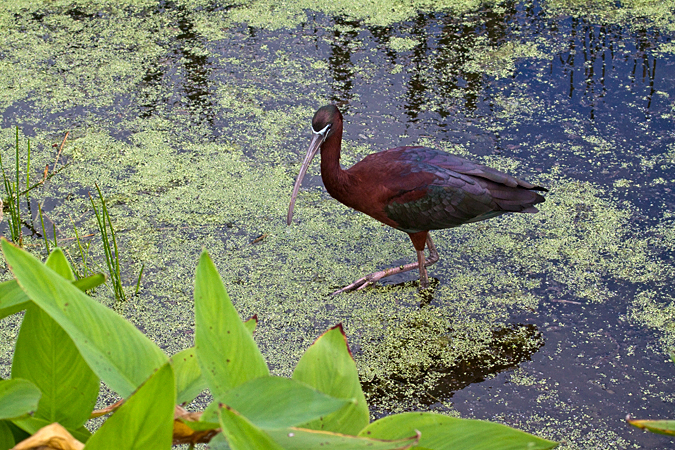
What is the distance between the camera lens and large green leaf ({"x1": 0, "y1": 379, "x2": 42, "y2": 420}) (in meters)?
0.49

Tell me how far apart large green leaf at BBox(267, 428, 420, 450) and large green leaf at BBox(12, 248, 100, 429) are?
18cm

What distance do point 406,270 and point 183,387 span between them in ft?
5.98

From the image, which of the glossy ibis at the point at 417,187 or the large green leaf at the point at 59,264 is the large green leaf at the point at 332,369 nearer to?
the large green leaf at the point at 59,264

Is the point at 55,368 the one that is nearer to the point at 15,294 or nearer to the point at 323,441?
the point at 15,294

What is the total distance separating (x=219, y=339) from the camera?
1.68ft

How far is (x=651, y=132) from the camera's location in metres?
2.86

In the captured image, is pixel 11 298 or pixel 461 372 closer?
pixel 11 298

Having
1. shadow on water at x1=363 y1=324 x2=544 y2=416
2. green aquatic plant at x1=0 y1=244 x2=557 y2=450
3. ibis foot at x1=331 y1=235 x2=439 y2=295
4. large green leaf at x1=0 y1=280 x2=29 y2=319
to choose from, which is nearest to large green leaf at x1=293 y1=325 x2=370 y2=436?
green aquatic plant at x1=0 y1=244 x2=557 y2=450

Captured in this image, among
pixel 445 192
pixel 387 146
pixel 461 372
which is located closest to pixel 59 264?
pixel 461 372

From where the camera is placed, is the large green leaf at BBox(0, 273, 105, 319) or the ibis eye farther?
the ibis eye

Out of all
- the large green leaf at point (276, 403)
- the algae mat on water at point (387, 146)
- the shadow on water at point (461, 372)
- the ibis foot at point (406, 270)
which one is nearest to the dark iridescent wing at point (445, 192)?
the ibis foot at point (406, 270)

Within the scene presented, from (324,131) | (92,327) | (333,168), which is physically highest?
(92,327)

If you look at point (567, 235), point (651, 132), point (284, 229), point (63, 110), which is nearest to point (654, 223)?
point (567, 235)

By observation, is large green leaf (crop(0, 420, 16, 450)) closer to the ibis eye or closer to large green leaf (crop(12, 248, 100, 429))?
large green leaf (crop(12, 248, 100, 429))
